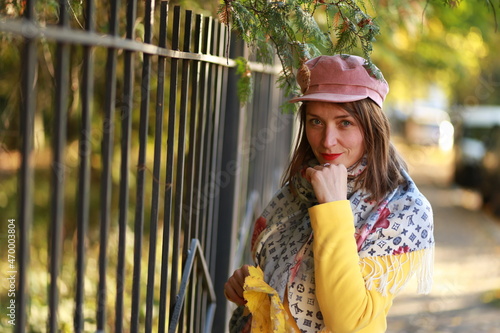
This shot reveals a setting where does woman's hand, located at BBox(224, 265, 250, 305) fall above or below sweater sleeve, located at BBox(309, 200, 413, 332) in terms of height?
below

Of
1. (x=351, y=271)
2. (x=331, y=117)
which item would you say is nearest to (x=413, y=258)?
(x=351, y=271)

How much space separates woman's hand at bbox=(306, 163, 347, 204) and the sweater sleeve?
0.13 ft

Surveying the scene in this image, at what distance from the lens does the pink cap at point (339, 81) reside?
7.16ft

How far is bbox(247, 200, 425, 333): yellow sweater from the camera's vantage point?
200 centimetres

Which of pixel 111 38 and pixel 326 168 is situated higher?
pixel 111 38

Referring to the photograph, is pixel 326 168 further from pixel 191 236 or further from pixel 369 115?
pixel 191 236

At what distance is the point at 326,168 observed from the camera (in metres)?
2.15

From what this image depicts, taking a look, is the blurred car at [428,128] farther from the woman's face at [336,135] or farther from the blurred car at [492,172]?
the woman's face at [336,135]

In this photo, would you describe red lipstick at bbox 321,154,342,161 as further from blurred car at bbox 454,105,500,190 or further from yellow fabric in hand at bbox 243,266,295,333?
blurred car at bbox 454,105,500,190

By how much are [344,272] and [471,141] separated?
44.8ft

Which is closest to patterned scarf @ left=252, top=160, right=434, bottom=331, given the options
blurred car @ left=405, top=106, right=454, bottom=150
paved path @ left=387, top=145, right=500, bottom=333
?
paved path @ left=387, top=145, right=500, bottom=333

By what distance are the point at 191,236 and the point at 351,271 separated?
1046 millimetres

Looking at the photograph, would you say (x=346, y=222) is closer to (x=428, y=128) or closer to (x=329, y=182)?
(x=329, y=182)

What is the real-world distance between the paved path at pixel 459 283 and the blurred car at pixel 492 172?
324 millimetres
